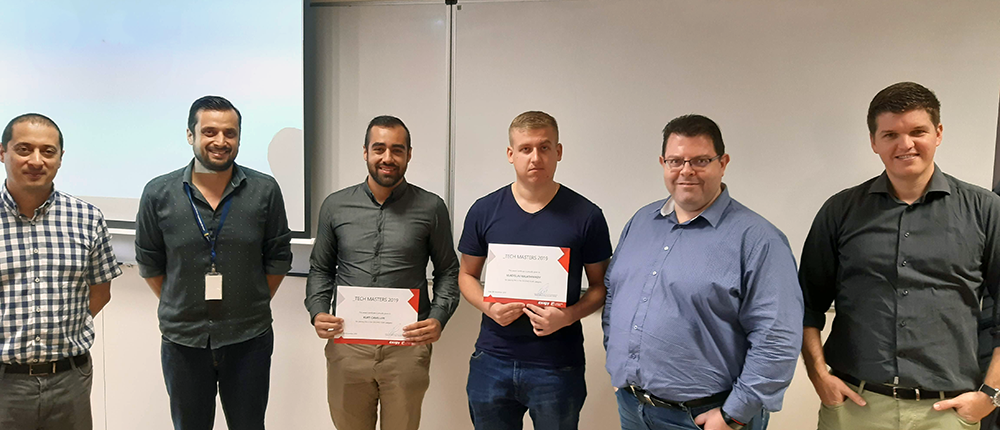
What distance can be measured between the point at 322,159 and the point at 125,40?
4.32ft

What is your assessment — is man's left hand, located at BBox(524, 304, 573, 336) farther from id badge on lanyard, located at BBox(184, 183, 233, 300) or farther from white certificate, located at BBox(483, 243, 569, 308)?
id badge on lanyard, located at BBox(184, 183, 233, 300)

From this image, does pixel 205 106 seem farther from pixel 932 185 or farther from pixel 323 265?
pixel 932 185

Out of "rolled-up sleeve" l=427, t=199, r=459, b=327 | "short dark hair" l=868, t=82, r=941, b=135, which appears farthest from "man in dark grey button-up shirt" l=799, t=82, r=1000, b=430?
"rolled-up sleeve" l=427, t=199, r=459, b=327

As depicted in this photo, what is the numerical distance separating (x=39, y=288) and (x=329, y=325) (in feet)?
3.45

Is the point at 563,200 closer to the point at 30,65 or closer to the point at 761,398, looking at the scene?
the point at 761,398

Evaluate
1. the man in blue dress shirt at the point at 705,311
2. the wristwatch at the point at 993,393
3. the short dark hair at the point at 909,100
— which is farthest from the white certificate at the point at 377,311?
the wristwatch at the point at 993,393

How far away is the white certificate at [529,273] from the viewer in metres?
1.88

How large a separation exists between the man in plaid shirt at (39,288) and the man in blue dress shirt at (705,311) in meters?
2.04

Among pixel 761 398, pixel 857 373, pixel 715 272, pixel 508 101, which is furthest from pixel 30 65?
pixel 857 373

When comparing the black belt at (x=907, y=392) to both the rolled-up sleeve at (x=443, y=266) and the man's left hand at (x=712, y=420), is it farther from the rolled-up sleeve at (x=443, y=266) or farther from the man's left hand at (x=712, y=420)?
the rolled-up sleeve at (x=443, y=266)

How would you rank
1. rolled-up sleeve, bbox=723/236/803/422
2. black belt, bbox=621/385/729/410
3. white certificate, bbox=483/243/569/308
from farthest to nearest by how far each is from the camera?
1. white certificate, bbox=483/243/569/308
2. black belt, bbox=621/385/729/410
3. rolled-up sleeve, bbox=723/236/803/422

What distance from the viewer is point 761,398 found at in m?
1.48

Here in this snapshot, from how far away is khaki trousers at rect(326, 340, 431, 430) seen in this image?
217cm

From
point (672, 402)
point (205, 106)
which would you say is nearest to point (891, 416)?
point (672, 402)
